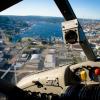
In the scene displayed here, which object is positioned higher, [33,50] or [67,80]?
[67,80]

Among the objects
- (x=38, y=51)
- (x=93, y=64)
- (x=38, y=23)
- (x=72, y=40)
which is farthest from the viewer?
(x=38, y=23)

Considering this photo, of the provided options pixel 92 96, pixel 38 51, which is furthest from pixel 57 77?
pixel 38 51

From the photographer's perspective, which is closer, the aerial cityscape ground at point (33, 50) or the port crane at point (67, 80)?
the port crane at point (67, 80)

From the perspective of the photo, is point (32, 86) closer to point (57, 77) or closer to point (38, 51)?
point (57, 77)

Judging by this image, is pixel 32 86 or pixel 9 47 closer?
pixel 32 86

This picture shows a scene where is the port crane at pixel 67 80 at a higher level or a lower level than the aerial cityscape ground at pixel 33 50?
higher

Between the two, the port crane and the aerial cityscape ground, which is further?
the aerial cityscape ground

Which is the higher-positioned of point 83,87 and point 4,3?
point 4,3

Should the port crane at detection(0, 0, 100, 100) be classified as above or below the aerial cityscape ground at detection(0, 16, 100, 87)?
above
